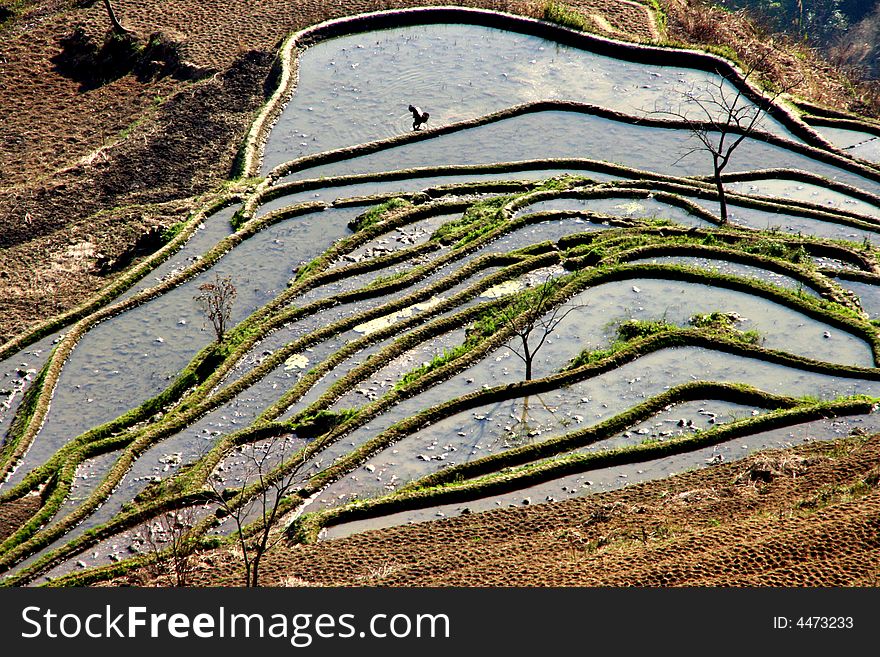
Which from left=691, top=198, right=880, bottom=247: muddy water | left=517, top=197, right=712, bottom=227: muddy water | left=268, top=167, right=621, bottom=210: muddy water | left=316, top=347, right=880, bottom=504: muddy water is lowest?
left=316, top=347, right=880, bottom=504: muddy water

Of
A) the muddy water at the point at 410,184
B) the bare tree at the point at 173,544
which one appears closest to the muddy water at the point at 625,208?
the muddy water at the point at 410,184

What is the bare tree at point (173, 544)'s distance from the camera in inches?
681

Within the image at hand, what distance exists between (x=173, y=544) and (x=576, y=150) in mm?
22650

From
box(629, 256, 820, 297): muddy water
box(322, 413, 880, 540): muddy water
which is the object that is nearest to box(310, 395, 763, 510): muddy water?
box(322, 413, 880, 540): muddy water

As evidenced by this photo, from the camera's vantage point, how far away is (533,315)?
2442cm

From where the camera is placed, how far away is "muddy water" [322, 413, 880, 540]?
19.6 metres

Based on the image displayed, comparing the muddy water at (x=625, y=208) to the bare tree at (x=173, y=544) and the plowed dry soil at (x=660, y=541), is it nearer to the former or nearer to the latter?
the plowed dry soil at (x=660, y=541)

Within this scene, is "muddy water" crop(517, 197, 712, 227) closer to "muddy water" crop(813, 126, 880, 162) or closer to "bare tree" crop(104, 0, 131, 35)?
"muddy water" crop(813, 126, 880, 162)

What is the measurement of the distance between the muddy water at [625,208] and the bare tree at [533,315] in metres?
5.32

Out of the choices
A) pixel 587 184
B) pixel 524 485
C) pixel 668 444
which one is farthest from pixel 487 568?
pixel 587 184

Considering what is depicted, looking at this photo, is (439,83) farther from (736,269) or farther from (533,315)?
(533,315)

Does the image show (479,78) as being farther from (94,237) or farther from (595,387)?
(595,387)

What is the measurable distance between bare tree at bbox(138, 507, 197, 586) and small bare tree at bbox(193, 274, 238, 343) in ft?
22.1

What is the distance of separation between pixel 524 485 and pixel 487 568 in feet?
12.3
